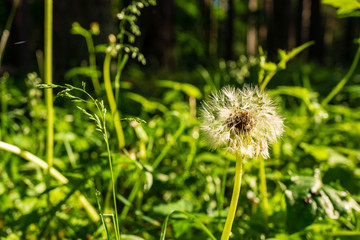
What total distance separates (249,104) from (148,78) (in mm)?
4327

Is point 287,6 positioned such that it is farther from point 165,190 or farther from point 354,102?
point 165,190

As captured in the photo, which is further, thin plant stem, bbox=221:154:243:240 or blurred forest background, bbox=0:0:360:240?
blurred forest background, bbox=0:0:360:240

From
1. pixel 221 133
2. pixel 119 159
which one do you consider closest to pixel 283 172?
pixel 119 159

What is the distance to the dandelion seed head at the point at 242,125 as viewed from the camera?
2.41 ft

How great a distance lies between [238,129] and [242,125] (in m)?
0.01

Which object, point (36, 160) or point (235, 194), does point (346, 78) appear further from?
point (36, 160)

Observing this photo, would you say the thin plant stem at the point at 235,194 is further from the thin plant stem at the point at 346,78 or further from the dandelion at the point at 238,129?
the thin plant stem at the point at 346,78

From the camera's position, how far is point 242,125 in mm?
749

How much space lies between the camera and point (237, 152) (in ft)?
2.34

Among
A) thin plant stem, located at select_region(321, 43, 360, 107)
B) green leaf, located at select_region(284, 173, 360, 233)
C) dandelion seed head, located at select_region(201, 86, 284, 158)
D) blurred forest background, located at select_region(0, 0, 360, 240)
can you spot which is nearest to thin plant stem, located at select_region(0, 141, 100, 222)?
blurred forest background, located at select_region(0, 0, 360, 240)

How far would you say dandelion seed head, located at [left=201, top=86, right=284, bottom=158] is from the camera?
0.73m

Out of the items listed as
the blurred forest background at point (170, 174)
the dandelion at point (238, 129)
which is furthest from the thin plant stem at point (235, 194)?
the blurred forest background at point (170, 174)

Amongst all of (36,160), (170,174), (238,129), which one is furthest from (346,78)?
(36,160)

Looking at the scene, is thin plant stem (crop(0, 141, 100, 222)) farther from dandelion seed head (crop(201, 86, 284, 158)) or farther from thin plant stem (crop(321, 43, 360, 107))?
thin plant stem (crop(321, 43, 360, 107))
